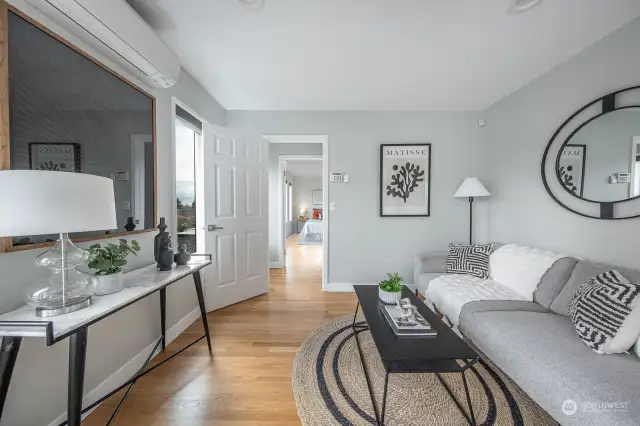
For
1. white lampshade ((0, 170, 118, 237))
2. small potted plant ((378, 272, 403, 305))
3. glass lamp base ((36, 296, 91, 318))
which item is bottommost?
small potted plant ((378, 272, 403, 305))

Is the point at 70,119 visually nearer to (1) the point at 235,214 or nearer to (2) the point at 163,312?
(2) the point at 163,312

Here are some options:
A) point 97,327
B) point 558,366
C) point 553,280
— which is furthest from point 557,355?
point 97,327

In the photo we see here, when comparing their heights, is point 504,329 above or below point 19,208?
below

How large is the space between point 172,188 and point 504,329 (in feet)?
9.04

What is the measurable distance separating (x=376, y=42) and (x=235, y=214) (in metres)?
2.22

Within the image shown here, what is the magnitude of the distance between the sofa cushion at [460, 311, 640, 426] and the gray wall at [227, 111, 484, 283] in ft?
5.57

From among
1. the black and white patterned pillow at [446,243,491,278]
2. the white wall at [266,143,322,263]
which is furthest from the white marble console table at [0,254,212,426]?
the white wall at [266,143,322,263]

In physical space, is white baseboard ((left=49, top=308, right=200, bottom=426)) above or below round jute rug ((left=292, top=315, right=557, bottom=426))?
above

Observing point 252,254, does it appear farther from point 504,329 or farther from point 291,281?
point 504,329

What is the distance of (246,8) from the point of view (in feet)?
5.08

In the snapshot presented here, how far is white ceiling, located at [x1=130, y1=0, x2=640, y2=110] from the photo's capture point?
1.60m

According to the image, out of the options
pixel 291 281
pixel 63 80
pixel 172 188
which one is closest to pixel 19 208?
pixel 63 80

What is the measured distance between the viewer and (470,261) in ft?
8.37

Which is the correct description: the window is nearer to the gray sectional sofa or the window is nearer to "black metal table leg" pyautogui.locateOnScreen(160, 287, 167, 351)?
"black metal table leg" pyautogui.locateOnScreen(160, 287, 167, 351)
